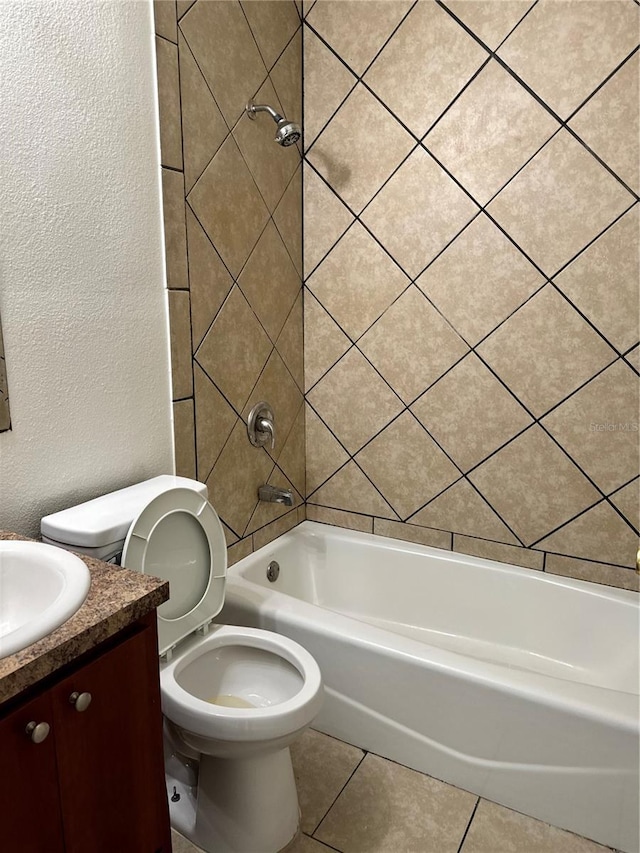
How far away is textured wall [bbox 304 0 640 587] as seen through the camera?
178cm

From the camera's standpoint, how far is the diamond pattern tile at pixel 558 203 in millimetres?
1773

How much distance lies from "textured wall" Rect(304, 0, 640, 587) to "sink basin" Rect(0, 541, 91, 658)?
1.42 m

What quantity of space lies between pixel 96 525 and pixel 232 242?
1042mm

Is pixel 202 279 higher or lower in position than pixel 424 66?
lower

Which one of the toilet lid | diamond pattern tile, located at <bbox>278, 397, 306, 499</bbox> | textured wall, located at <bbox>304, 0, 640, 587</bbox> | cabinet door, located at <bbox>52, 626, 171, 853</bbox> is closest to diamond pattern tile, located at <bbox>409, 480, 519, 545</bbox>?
textured wall, located at <bbox>304, 0, 640, 587</bbox>

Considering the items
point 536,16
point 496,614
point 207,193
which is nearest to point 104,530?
point 207,193

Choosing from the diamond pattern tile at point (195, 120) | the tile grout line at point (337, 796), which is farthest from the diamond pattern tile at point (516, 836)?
the diamond pattern tile at point (195, 120)

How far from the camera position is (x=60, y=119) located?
1309mm

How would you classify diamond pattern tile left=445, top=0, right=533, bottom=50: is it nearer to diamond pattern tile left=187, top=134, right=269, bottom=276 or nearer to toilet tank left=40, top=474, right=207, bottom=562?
diamond pattern tile left=187, top=134, right=269, bottom=276

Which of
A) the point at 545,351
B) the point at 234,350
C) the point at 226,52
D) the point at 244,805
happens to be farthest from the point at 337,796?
the point at 226,52

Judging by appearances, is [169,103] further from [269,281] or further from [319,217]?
[319,217]

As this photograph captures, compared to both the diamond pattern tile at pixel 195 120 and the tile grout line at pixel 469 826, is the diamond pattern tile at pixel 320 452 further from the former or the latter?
the tile grout line at pixel 469 826

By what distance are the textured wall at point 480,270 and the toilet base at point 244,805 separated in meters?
1.06

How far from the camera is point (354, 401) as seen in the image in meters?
2.30
